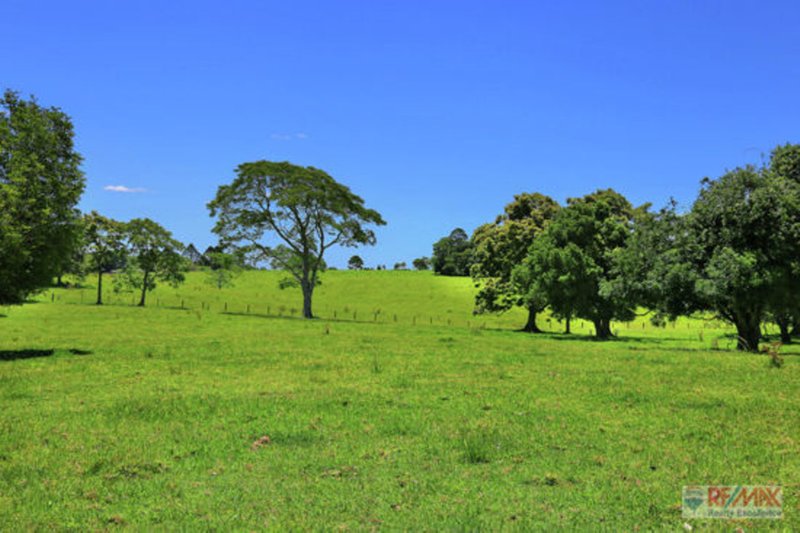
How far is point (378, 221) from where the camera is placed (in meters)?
71.6

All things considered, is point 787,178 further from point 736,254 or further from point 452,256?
point 452,256

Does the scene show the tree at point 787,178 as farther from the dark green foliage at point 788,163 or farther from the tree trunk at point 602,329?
the tree trunk at point 602,329

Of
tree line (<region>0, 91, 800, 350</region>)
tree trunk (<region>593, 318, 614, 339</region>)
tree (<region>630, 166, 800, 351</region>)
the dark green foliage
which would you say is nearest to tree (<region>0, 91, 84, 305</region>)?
tree line (<region>0, 91, 800, 350</region>)

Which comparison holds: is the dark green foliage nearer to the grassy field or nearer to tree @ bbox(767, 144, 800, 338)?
tree @ bbox(767, 144, 800, 338)

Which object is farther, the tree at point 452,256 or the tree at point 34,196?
the tree at point 452,256

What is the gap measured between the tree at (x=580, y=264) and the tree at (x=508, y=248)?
351 inches

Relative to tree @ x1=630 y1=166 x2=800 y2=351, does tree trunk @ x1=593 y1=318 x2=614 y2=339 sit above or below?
below

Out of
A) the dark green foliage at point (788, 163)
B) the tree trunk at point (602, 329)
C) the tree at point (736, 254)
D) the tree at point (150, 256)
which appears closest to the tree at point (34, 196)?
the tree at point (736, 254)

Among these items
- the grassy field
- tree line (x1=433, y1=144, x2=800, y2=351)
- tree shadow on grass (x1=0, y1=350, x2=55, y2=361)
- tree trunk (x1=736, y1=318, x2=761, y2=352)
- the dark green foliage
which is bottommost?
tree shadow on grass (x1=0, y1=350, x2=55, y2=361)

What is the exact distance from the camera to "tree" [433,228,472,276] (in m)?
141

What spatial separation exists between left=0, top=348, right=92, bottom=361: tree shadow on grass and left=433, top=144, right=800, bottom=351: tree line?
32.0m

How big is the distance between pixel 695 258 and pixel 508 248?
29077mm

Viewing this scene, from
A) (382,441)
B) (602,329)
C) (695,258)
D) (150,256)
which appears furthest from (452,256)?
(382,441)

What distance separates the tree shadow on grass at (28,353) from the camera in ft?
77.5
